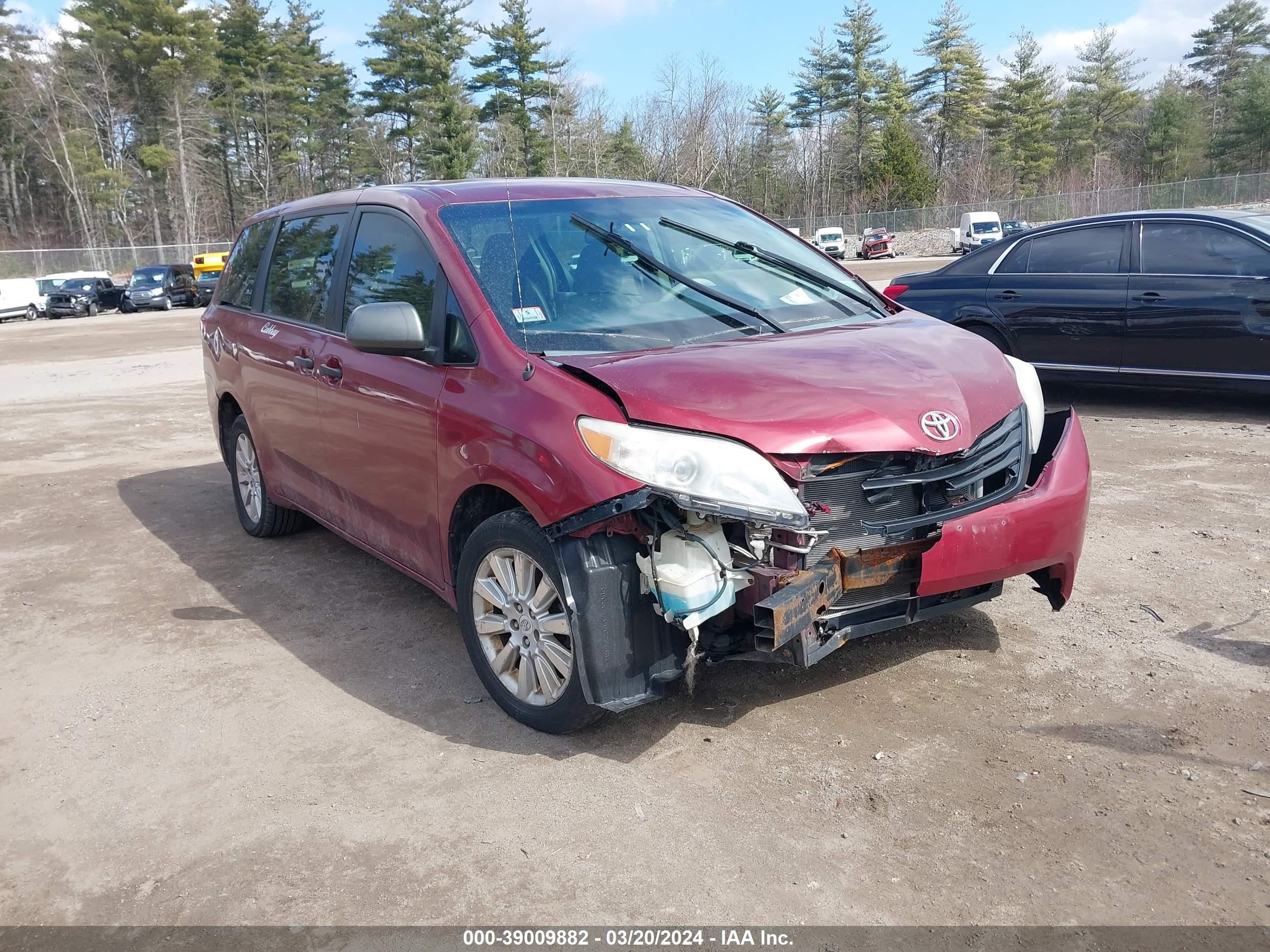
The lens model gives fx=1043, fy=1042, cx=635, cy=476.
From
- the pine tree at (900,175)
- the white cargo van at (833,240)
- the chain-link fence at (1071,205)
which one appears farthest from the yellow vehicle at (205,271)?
the pine tree at (900,175)

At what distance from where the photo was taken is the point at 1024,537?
3.64 meters

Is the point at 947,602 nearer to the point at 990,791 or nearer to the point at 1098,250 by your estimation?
the point at 990,791

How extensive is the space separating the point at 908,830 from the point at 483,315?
2.29m

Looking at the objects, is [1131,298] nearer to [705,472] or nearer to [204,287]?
[705,472]

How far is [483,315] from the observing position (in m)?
3.90

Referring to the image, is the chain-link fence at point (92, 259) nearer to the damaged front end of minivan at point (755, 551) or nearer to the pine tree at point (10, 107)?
the pine tree at point (10, 107)

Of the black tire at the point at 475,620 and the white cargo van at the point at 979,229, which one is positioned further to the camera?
the white cargo van at the point at 979,229

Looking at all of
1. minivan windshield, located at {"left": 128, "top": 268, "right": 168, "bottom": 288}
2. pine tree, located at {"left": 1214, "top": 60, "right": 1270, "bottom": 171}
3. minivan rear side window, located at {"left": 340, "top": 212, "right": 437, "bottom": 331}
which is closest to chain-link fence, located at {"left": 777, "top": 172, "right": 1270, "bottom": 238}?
pine tree, located at {"left": 1214, "top": 60, "right": 1270, "bottom": 171}

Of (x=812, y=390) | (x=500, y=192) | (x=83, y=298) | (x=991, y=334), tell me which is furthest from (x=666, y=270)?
(x=83, y=298)

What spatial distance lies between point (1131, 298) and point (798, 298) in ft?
16.4

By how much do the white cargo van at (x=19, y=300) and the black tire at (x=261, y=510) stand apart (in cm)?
3549

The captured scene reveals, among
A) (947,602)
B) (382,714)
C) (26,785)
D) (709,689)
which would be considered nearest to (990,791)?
(947,602)

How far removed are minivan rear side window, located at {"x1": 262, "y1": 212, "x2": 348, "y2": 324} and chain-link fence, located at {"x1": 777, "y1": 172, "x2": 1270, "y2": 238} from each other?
130 feet

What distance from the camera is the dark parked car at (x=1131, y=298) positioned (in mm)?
7938
